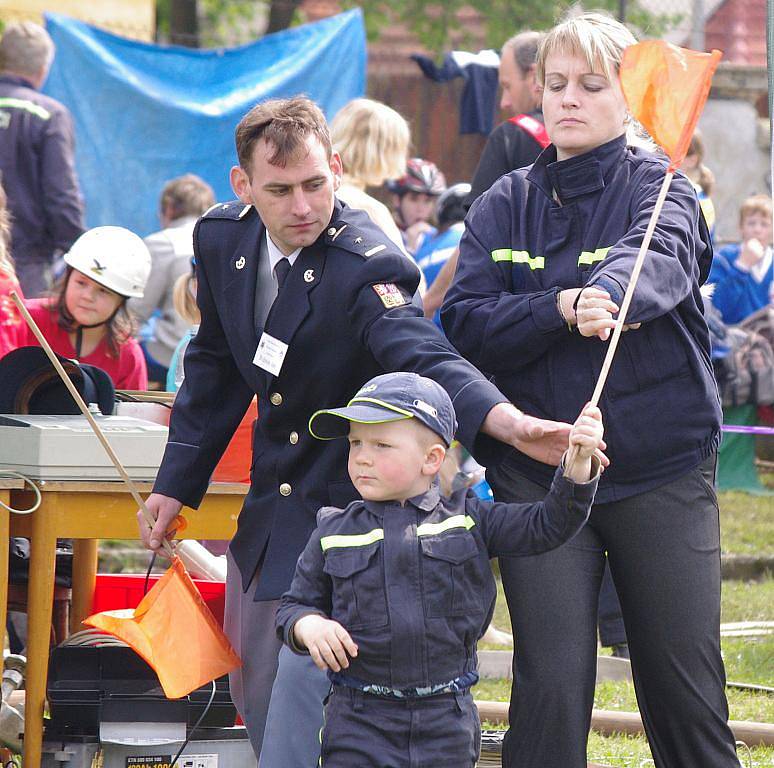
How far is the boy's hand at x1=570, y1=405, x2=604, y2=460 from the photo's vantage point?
9.25 ft

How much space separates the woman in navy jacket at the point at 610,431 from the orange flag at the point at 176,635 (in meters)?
0.80

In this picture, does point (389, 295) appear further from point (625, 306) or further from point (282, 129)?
point (625, 306)

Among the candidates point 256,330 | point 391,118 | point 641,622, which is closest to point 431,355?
point 256,330

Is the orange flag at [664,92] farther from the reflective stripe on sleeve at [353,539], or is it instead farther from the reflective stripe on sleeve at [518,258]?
the reflective stripe on sleeve at [353,539]

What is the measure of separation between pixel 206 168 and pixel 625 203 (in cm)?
799

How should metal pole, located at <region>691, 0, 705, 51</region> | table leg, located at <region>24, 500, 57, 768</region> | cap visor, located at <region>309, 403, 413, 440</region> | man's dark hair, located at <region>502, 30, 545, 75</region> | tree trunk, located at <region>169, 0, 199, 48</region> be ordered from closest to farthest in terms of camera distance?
cap visor, located at <region>309, 403, 413, 440</region> → table leg, located at <region>24, 500, 57, 768</region> → man's dark hair, located at <region>502, 30, 545, 75</region> → metal pole, located at <region>691, 0, 705, 51</region> → tree trunk, located at <region>169, 0, 199, 48</region>

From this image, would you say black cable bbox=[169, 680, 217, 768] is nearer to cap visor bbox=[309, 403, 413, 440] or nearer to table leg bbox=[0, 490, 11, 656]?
table leg bbox=[0, 490, 11, 656]

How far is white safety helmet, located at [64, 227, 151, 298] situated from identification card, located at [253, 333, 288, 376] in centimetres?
241

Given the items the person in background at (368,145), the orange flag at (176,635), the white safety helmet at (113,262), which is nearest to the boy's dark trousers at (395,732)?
the orange flag at (176,635)

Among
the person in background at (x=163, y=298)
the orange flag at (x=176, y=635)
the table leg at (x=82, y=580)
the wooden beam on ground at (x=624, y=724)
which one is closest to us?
the orange flag at (x=176, y=635)

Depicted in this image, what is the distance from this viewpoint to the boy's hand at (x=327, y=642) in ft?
9.60

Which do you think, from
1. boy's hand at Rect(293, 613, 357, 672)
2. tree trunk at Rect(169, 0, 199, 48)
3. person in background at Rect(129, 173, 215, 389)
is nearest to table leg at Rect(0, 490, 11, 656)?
boy's hand at Rect(293, 613, 357, 672)

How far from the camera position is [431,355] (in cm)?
331

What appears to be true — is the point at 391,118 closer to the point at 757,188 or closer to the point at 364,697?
the point at 364,697
